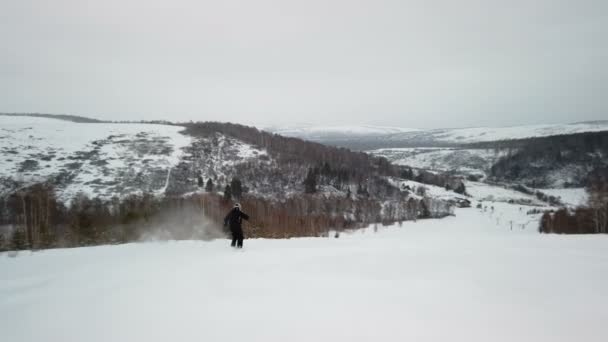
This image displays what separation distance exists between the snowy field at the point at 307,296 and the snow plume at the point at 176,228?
5.32 meters

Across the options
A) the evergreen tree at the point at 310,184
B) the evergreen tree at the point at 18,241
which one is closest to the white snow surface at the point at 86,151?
the evergreen tree at the point at 310,184

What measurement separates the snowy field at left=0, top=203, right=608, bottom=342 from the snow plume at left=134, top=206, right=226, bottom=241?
17.5 ft

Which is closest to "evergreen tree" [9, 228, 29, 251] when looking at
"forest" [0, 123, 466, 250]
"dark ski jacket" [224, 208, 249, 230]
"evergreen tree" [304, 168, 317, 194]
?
"forest" [0, 123, 466, 250]

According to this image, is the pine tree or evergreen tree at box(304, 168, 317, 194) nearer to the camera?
the pine tree

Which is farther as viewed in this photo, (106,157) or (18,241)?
(106,157)

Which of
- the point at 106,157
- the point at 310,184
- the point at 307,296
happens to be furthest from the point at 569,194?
the point at 106,157

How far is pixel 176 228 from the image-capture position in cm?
1750

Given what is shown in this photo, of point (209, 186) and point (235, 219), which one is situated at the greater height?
point (235, 219)

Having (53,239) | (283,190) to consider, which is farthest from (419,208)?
(53,239)

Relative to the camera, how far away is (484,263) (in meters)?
8.75

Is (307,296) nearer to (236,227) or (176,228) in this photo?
(236,227)

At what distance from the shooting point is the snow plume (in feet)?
51.1

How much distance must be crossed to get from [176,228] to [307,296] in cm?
1388

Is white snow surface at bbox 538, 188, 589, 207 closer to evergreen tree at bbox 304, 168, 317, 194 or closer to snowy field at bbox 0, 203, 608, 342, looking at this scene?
evergreen tree at bbox 304, 168, 317, 194
